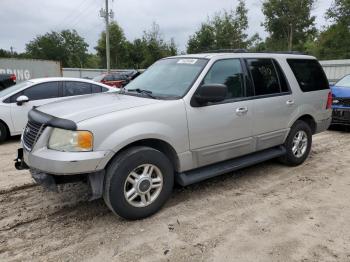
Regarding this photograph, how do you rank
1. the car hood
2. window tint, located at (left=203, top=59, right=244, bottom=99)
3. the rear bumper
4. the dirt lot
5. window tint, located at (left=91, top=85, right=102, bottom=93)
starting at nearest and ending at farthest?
the dirt lot < the car hood < window tint, located at (left=203, top=59, right=244, bottom=99) < the rear bumper < window tint, located at (left=91, top=85, right=102, bottom=93)

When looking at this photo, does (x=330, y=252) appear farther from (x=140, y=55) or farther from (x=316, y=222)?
(x=140, y=55)

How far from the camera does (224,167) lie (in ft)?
14.5

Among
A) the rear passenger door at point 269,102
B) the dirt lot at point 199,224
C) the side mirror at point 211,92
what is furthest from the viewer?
the rear passenger door at point 269,102

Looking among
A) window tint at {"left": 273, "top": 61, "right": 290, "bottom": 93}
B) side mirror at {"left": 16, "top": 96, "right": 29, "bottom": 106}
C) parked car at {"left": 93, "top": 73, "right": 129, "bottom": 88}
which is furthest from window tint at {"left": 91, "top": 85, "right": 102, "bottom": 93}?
parked car at {"left": 93, "top": 73, "right": 129, "bottom": 88}

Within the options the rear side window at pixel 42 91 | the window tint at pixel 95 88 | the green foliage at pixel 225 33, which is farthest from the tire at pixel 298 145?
the green foliage at pixel 225 33

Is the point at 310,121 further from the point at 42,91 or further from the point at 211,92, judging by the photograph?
the point at 42,91

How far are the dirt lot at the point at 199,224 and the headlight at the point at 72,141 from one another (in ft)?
3.03

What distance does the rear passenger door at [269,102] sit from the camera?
15.6 ft

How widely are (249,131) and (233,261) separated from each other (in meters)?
2.11

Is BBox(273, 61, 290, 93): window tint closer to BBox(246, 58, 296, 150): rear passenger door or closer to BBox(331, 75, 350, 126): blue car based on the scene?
BBox(246, 58, 296, 150): rear passenger door

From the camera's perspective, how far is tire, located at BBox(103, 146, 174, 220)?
3410 millimetres

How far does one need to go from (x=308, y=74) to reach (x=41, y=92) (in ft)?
19.3

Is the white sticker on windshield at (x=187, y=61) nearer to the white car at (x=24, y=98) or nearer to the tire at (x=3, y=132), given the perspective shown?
the white car at (x=24, y=98)

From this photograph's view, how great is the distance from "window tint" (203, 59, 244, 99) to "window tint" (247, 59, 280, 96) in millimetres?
265
